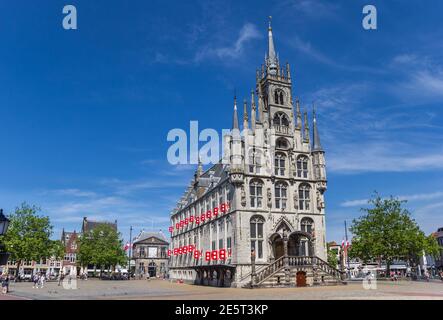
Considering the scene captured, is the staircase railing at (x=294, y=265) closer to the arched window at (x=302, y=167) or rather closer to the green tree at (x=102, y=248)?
the arched window at (x=302, y=167)

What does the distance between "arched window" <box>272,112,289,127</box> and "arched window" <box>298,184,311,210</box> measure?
8.49 m

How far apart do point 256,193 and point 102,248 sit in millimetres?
47692

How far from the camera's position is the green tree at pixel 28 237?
215 ft

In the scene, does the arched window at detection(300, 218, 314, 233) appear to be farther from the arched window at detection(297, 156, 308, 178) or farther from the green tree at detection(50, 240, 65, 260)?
the green tree at detection(50, 240, 65, 260)

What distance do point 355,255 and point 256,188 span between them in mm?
23923

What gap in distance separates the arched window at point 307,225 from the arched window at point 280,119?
1257cm

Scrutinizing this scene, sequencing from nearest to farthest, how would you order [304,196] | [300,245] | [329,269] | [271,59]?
[329,269]
[300,245]
[304,196]
[271,59]

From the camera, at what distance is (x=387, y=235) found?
184ft

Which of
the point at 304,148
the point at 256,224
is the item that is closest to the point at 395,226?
the point at 304,148

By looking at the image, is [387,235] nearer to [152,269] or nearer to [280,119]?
[280,119]

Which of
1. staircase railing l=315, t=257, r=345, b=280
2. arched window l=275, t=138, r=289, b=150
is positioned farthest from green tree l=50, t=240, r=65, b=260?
staircase railing l=315, t=257, r=345, b=280

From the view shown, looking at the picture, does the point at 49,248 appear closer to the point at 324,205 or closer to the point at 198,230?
the point at 198,230

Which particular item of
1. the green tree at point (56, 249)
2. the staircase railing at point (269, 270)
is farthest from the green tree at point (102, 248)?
the staircase railing at point (269, 270)

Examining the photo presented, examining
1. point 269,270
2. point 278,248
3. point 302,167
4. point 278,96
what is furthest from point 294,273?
point 278,96
